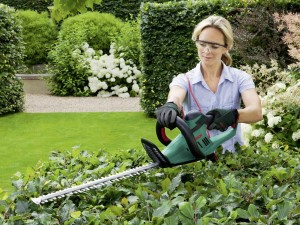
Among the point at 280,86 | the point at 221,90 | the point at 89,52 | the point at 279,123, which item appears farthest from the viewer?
the point at 89,52

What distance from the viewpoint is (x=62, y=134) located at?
9.45 m

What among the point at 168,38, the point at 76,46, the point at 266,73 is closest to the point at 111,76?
the point at 76,46

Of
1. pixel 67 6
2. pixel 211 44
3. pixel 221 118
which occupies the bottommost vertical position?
pixel 221 118

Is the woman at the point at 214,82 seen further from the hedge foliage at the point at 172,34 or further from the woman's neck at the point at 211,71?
the hedge foliage at the point at 172,34

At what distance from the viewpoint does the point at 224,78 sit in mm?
3529

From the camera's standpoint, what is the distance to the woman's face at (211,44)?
3.43m

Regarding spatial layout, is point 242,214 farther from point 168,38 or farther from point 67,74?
point 67,74

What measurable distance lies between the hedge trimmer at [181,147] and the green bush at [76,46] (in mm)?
10305

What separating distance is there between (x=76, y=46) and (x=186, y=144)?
11122 millimetres

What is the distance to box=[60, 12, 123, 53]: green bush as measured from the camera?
1441 cm

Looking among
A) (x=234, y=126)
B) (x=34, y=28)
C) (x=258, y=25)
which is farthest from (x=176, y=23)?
(x=234, y=126)

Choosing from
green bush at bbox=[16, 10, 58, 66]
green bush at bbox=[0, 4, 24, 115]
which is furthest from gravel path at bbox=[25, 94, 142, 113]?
green bush at bbox=[16, 10, 58, 66]

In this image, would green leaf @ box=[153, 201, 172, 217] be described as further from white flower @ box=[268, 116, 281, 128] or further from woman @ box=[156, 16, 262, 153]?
white flower @ box=[268, 116, 281, 128]

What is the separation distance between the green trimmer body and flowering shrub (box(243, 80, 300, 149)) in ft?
12.2
